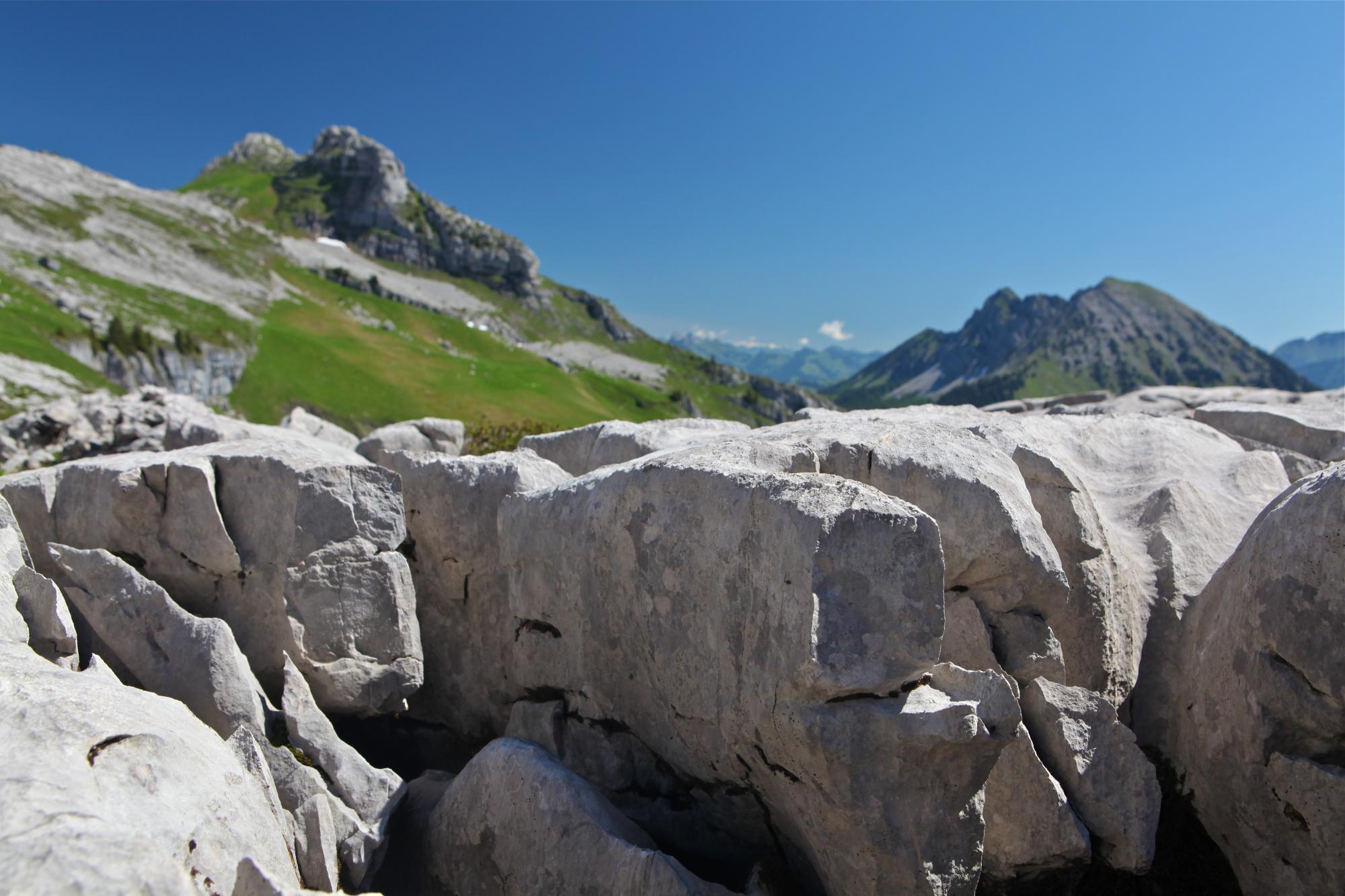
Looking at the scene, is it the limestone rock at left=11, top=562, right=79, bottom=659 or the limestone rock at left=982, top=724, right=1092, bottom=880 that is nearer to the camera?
the limestone rock at left=982, top=724, right=1092, bottom=880

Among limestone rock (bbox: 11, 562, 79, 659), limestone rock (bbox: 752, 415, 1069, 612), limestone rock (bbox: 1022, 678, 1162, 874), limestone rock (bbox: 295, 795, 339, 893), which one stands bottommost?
limestone rock (bbox: 295, 795, 339, 893)

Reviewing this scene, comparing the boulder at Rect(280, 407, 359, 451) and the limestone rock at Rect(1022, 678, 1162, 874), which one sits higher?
the boulder at Rect(280, 407, 359, 451)

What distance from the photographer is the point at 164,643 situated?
13391 millimetres

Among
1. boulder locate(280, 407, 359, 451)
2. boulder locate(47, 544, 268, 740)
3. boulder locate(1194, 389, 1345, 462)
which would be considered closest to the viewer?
boulder locate(47, 544, 268, 740)

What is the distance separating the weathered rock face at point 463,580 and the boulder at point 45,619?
239 inches

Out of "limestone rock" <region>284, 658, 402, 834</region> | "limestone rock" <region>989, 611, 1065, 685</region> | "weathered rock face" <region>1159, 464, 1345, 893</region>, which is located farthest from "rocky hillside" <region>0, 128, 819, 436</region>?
"weathered rock face" <region>1159, 464, 1345, 893</region>

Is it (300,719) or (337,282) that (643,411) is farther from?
(300,719)

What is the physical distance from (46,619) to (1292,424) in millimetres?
29228

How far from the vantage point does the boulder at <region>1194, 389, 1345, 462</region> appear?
→ 2027 centimetres

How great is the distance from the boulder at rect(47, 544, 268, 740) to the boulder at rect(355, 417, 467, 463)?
10480 millimetres

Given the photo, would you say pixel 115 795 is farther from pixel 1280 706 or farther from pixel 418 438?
pixel 418 438

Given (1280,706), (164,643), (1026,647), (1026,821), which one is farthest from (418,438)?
(1280,706)

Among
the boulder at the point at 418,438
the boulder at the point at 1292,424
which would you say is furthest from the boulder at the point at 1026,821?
the boulder at the point at 418,438

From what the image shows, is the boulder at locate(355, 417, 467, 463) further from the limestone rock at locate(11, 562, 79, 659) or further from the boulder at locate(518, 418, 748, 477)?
the limestone rock at locate(11, 562, 79, 659)
